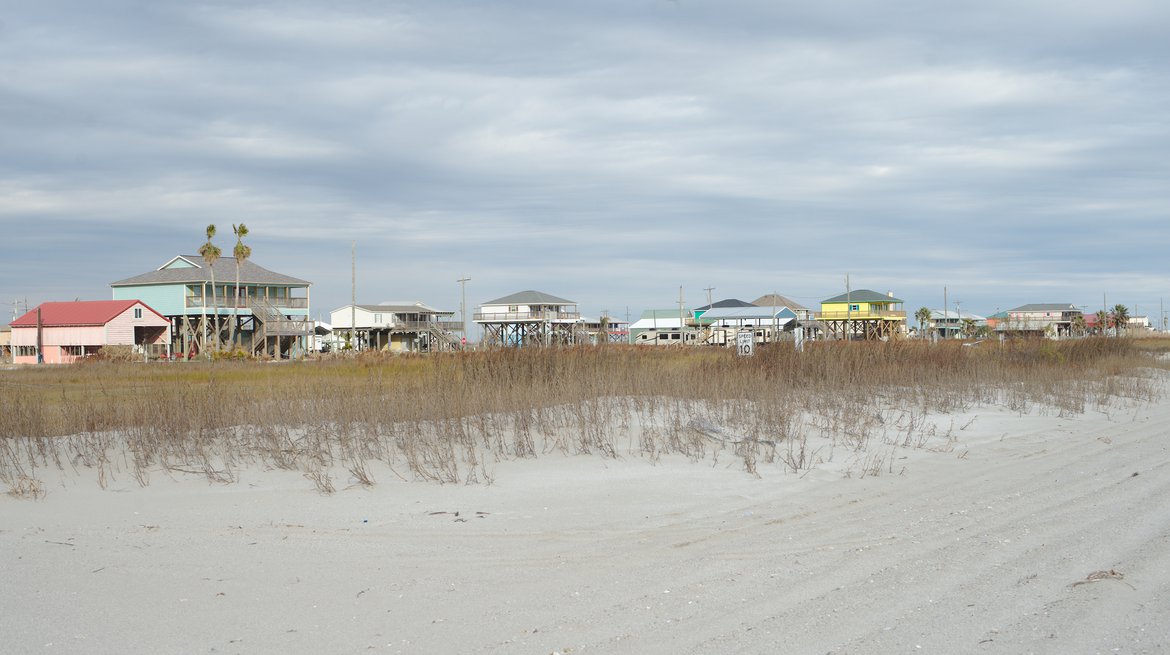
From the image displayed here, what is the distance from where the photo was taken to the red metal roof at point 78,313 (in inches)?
2020

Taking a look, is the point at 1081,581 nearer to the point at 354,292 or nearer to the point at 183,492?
the point at 183,492

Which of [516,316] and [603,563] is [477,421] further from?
[516,316]

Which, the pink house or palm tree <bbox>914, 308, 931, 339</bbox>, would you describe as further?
palm tree <bbox>914, 308, 931, 339</bbox>

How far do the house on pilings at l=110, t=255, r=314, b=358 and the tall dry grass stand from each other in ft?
141

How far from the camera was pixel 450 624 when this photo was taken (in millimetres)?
4953

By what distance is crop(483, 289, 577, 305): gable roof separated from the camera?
82675 mm

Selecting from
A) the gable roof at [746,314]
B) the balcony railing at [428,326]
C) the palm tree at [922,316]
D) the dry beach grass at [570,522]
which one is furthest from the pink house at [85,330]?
the palm tree at [922,316]

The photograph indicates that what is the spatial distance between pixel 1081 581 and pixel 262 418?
8149 millimetres

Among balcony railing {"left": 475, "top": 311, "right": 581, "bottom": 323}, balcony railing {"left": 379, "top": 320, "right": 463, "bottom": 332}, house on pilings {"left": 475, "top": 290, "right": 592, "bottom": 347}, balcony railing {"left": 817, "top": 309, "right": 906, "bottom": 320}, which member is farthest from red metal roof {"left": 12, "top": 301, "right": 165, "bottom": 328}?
balcony railing {"left": 817, "top": 309, "right": 906, "bottom": 320}

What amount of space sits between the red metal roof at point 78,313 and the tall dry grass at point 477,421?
142 feet

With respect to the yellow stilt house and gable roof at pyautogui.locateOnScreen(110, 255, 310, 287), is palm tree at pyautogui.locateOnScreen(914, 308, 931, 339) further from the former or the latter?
gable roof at pyautogui.locateOnScreen(110, 255, 310, 287)

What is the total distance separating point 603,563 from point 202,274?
5665cm

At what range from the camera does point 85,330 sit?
51.3 m

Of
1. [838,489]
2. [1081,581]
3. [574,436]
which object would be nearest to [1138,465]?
[838,489]
